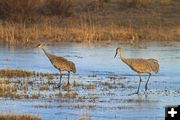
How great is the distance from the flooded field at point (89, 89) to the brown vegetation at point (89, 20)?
4.72 meters

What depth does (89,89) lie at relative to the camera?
606 inches

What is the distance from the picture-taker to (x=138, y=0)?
4009 cm

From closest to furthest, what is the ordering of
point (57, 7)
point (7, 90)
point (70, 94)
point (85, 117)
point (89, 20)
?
1. point (85, 117)
2. point (70, 94)
3. point (7, 90)
4. point (89, 20)
5. point (57, 7)

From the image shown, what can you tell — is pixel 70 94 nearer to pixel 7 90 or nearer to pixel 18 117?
pixel 7 90

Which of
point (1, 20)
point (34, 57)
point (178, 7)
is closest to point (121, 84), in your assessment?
point (34, 57)

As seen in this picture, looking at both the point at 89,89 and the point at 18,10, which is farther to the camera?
the point at 18,10

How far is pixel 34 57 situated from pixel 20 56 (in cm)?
44

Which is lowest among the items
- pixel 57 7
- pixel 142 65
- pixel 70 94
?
pixel 70 94

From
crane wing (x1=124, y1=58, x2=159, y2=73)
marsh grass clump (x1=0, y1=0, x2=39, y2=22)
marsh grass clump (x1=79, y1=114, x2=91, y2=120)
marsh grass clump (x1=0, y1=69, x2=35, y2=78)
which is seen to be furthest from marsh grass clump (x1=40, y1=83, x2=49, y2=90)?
marsh grass clump (x1=0, y1=0, x2=39, y2=22)

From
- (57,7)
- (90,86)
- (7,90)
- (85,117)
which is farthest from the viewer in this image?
(57,7)

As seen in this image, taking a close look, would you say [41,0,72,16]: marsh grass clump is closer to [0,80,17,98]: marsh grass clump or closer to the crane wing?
the crane wing

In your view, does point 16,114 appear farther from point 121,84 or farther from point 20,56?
point 20,56

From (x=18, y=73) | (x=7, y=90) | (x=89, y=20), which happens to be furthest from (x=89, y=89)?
(x=89, y=20)

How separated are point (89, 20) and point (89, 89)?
18.5 meters
